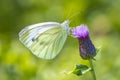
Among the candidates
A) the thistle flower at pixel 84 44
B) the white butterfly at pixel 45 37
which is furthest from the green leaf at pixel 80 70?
the white butterfly at pixel 45 37

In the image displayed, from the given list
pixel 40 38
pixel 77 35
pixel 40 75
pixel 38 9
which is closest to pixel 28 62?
pixel 40 75

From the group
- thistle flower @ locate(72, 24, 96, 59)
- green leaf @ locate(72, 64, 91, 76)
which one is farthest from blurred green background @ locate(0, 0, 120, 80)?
green leaf @ locate(72, 64, 91, 76)

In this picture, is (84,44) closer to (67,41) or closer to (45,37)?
(45,37)

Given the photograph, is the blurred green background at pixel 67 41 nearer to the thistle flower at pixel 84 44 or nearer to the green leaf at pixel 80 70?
the thistle flower at pixel 84 44

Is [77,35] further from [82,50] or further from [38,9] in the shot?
[38,9]

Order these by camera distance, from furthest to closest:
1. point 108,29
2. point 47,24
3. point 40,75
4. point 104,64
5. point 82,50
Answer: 1. point 108,29
2. point 104,64
3. point 40,75
4. point 47,24
5. point 82,50

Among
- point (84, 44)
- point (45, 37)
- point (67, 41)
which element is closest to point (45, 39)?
point (45, 37)
